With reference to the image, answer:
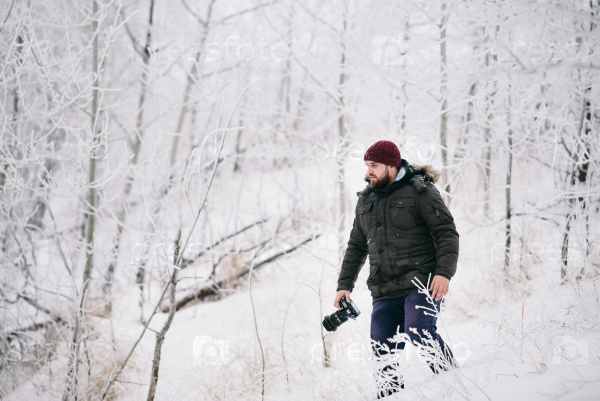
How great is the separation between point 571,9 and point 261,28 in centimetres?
675

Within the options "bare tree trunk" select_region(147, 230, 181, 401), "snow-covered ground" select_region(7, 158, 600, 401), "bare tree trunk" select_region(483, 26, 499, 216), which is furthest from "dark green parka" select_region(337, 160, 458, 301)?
"bare tree trunk" select_region(483, 26, 499, 216)

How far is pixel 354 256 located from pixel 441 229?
0.68 metres

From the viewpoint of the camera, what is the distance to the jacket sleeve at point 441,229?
229 centimetres

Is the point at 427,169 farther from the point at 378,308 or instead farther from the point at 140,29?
the point at 140,29

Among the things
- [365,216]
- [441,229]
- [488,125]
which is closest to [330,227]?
[488,125]

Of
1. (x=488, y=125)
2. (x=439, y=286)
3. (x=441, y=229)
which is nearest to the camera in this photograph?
(x=439, y=286)

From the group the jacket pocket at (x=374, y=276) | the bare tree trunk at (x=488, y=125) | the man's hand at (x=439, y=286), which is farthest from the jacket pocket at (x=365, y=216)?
the bare tree trunk at (x=488, y=125)

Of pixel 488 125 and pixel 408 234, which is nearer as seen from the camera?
pixel 408 234

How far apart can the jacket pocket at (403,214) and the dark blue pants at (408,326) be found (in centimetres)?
42

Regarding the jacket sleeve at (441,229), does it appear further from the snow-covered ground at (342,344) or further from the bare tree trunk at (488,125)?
the bare tree trunk at (488,125)

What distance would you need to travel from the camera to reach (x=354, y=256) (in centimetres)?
281

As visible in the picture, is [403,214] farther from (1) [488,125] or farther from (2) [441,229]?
(1) [488,125]

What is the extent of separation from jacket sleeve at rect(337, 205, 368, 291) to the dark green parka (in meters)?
0.15

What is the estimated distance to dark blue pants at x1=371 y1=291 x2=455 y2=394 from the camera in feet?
7.47
